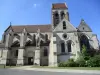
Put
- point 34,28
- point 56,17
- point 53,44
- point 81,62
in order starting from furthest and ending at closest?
1. point 34,28
2. point 56,17
3. point 53,44
4. point 81,62

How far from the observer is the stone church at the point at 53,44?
30.6 metres

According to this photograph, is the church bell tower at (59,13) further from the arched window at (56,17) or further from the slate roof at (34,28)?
the slate roof at (34,28)

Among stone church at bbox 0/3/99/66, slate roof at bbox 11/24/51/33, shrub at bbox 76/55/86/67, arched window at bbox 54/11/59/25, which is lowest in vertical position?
shrub at bbox 76/55/86/67

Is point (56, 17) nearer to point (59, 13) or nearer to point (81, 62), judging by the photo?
point (59, 13)

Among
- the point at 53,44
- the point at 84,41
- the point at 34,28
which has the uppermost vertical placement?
the point at 34,28

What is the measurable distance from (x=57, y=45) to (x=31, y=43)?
39.7 feet

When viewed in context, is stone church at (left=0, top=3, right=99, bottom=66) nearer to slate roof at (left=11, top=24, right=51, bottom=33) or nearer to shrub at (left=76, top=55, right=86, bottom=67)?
slate roof at (left=11, top=24, right=51, bottom=33)

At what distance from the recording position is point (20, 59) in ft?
116

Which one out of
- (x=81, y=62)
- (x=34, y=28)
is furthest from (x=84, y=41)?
(x=34, y=28)

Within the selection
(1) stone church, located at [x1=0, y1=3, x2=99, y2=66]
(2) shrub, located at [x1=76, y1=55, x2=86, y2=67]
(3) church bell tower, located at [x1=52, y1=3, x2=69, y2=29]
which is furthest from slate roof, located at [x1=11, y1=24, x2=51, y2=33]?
(2) shrub, located at [x1=76, y1=55, x2=86, y2=67]

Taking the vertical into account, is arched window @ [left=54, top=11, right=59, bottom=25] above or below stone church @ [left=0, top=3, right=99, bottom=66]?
above

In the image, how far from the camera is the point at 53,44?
3033 cm

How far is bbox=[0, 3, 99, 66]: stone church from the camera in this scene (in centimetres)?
3065

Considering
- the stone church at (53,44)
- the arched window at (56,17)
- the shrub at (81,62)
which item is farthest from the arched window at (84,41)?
the arched window at (56,17)
